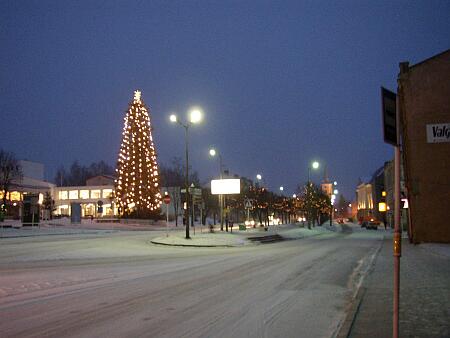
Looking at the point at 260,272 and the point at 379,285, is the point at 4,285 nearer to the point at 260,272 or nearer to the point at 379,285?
the point at 260,272

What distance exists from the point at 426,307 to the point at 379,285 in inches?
135

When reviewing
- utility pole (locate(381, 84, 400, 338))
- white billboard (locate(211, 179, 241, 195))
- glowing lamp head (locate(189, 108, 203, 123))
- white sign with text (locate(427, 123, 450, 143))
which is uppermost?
glowing lamp head (locate(189, 108, 203, 123))

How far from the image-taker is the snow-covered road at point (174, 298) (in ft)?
27.4

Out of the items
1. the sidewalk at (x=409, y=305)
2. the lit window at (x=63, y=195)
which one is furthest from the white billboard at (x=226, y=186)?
the lit window at (x=63, y=195)

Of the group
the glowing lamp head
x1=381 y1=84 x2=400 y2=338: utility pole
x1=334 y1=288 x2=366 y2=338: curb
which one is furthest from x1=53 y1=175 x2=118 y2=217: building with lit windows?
x1=381 y1=84 x2=400 y2=338: utility pole

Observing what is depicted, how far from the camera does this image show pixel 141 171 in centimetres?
6078

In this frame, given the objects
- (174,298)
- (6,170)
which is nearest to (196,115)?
(174,298)

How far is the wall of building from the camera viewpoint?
105 ft

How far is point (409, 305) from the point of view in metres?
9.88

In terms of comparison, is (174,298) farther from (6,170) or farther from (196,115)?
(6,170)

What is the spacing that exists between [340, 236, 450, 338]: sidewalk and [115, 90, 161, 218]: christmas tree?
46.8 meters

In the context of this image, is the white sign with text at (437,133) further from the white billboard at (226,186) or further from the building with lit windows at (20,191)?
the building with lit windows at (20,191)

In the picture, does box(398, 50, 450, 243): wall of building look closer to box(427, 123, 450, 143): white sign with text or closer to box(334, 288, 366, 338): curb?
box(427, 123, 450, 143): white sign with text

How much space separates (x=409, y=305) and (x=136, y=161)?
53.1 meters
